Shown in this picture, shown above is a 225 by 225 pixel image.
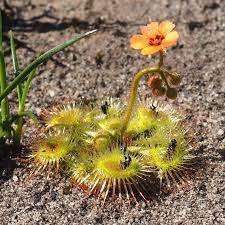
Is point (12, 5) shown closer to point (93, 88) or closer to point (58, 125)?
point (93, 88)

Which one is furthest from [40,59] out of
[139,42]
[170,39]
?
[170,39]

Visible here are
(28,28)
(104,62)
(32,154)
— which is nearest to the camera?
(32,154)

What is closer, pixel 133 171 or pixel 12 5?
pixel 133 171

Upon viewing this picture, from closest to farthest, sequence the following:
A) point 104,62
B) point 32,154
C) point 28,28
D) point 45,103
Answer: point 32,154
point 45,103
point 104,62
point 28,28

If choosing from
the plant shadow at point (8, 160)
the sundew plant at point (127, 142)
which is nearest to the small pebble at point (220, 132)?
the sundew plant at point (127, 142)

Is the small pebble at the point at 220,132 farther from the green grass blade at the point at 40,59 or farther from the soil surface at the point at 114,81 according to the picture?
the green grass blade at the point at 40,59

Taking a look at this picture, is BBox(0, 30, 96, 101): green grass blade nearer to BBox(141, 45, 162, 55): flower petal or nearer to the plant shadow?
BBox(141, 45, 162, 55): flower petal

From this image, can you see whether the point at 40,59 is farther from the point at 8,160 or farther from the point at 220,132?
the point at 220,132

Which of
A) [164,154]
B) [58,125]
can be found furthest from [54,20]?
[164,154]

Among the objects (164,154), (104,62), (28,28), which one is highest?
(28,28)
